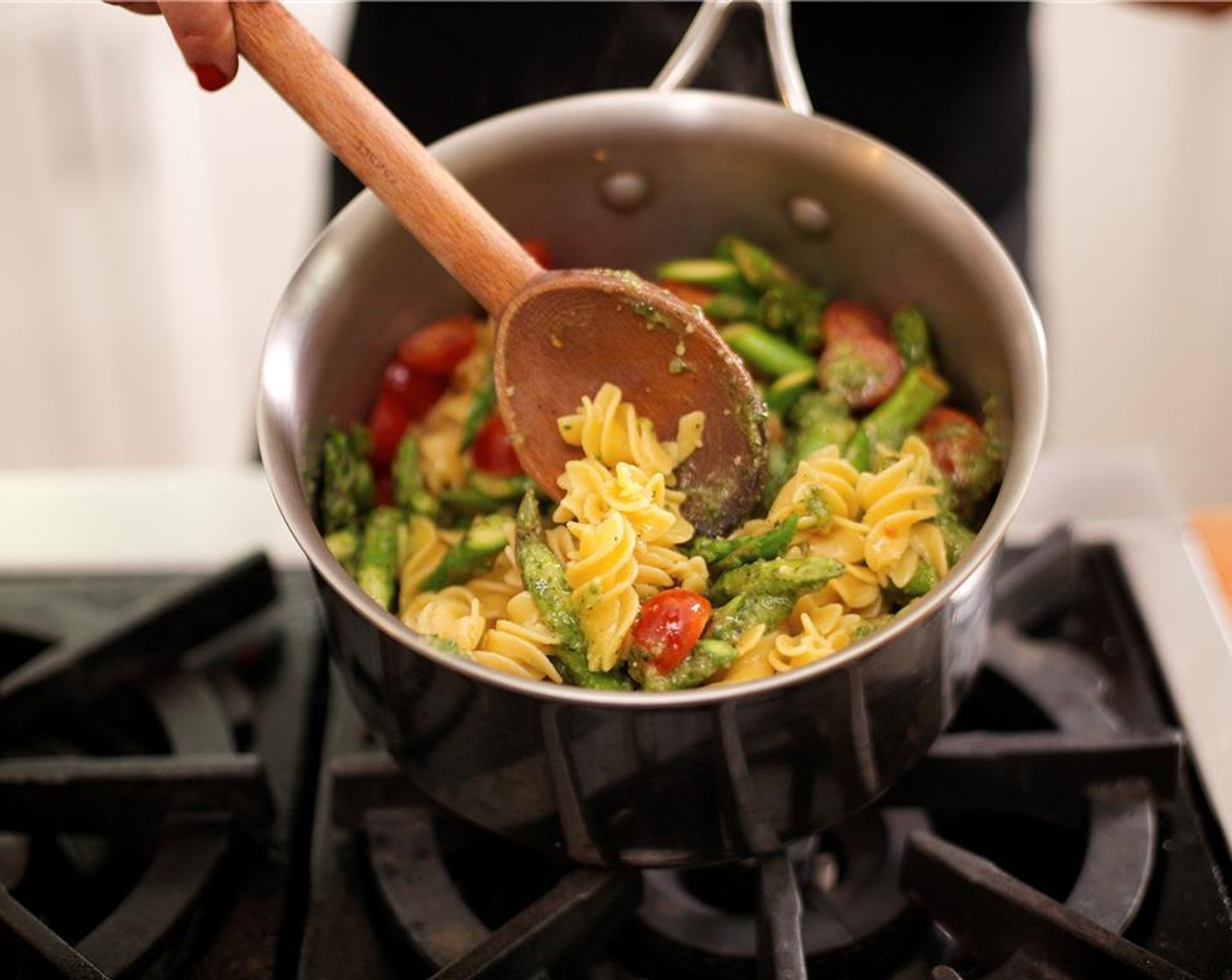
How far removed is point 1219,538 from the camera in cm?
117

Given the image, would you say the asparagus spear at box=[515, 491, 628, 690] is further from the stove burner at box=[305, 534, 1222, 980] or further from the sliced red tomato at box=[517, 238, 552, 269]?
the sliced red tomato at box=[517, 238, 552, 269]

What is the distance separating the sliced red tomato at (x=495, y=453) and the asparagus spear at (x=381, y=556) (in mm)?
78

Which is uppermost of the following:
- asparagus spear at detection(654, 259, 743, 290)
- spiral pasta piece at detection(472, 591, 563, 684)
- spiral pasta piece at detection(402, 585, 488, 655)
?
asparagus spear at detection(654, 259, 743, 290)

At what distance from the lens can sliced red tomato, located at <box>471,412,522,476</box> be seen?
1.06 meters

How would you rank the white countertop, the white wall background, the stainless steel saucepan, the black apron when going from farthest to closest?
the white wall background, the black apron, the white countertop, the stainless steel saucepan

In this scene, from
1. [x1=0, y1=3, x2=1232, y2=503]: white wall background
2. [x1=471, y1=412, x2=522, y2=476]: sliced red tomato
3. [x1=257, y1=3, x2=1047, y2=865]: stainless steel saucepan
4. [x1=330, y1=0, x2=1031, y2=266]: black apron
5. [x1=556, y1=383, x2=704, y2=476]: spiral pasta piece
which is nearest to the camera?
[x1=257, y1=3, x2=1047, y2=865]: stainless steel saucepan

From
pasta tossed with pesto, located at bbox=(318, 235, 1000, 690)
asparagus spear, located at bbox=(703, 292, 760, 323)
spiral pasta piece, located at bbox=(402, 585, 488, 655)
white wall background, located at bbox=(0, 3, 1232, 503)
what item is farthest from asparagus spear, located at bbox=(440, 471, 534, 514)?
white wall background, located at bbox=(0, 3, 1232, 503)

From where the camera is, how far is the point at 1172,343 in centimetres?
242

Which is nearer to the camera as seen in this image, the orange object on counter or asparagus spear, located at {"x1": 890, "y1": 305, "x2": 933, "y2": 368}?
asparagus spear, located at {"x1": 890, "y1": 305, "x2": 933, "y2": 368}

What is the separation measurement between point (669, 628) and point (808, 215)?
0.37 meters

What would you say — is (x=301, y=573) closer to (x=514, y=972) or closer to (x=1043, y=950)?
(x=514, y=972)

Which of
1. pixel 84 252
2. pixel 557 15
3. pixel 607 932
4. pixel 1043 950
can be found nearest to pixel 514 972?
pixel 607 932

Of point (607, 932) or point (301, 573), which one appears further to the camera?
point (301, 573)

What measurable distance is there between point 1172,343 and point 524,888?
1873 millimetres
